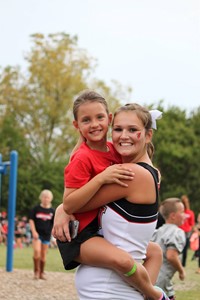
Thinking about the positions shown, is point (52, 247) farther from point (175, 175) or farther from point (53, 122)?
point (175, 175)

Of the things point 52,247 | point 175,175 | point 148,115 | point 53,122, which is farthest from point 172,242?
point 175,175

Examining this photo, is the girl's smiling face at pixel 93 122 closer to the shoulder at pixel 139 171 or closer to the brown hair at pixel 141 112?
the brown hair at pixel 141 112

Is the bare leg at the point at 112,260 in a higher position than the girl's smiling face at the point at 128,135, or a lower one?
lower

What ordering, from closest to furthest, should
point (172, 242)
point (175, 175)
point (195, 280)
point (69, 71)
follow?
1. point (172, 242)
2. point (195, 280)
3. point (69, 71)
4. point (175, 175)

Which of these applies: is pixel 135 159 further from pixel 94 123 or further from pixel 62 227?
pixel 62 227

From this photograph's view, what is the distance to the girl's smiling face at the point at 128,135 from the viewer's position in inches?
164

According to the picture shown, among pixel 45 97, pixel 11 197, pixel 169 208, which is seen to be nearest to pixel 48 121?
pixel 45 97

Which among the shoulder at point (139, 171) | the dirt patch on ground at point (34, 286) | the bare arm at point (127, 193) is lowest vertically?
the dirt patch on ground at point (34, 286)

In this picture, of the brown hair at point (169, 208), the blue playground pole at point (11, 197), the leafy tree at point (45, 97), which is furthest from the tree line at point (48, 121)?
the brown hair at point (169, 208)

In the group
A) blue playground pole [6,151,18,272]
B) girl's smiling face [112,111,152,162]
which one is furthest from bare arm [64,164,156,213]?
blue playground pole [6,151,18,272]

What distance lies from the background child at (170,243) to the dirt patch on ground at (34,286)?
11.8 ft

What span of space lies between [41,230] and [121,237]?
36.1ft

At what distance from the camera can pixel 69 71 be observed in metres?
48.5

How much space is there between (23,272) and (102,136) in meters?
12.2
